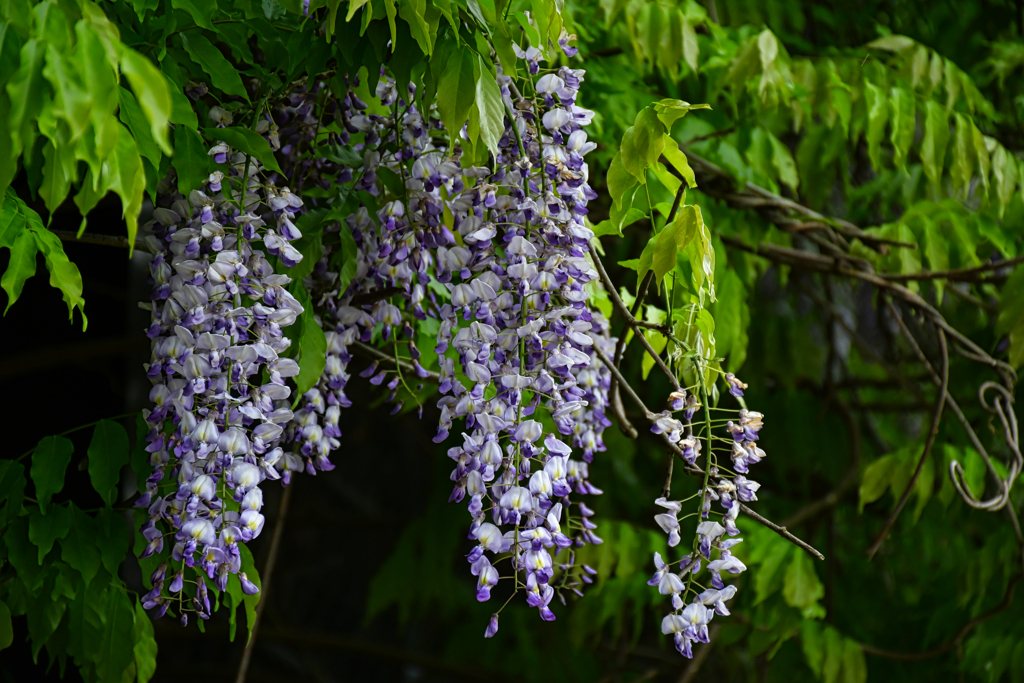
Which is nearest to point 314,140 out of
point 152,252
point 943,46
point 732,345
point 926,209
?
point 152,252

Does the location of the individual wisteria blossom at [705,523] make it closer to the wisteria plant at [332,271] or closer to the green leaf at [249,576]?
the wisteria plant at [332,271]

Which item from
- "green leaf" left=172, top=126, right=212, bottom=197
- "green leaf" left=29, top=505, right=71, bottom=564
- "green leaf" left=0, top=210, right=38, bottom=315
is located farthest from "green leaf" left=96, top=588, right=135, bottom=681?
"green leaf" left=172, top=126, right=212, bottom=197

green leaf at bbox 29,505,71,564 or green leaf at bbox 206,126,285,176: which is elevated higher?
green leaf at bbox 206,126,285,176

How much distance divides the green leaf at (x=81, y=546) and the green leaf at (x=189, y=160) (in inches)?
18.2

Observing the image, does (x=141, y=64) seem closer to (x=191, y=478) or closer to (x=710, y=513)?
(x=191, y=478)

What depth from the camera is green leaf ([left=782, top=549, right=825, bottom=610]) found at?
68.4 inches

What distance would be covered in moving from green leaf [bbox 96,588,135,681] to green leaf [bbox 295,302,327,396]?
0.38 meters

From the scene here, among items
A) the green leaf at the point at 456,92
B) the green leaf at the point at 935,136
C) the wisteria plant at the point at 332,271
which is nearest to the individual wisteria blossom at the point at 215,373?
the wisteria plant at the point at 332,271

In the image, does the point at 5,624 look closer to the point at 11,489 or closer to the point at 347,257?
the point at 11,489

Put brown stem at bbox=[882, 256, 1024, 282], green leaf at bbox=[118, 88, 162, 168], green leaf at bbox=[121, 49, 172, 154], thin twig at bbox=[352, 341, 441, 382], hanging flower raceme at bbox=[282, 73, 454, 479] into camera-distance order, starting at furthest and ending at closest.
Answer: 1. brown stem at bbox=[882, 256, 1024, 282]
2. thin twig at bbox=[352, 341, 441, 382]
3. hanging flower raceme at bbox=[282, 73, 454, 479]
4. green leaf at bbox=[118, 88, 162, 168]
5. green leaf at bbox=[121, 49, 172, 154]

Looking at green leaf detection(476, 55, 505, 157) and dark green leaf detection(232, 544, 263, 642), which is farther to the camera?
dark green leaf detection(232, 544, 263, 642)

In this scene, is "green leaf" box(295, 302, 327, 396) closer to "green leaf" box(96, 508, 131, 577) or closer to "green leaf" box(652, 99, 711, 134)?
"green leaf" box(96, 508, 131, 577)

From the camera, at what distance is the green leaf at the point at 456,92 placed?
35.8 inches

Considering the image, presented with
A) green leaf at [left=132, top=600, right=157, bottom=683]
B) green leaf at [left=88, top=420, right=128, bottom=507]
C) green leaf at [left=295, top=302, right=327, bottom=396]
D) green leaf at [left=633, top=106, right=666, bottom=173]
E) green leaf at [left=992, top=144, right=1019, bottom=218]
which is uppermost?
green leaf at [left=633, top=106, right=666, bottom=173]
